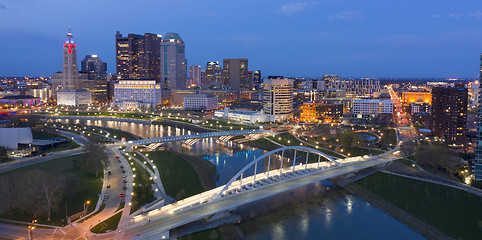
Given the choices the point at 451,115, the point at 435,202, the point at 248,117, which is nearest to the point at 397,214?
the point at 435,202

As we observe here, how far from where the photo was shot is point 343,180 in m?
32.6

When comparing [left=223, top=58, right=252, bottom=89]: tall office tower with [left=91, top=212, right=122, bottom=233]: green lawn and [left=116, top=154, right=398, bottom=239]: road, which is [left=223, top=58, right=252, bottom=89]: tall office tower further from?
[left=91, top=212, right=122, bottom=233]: green lawn

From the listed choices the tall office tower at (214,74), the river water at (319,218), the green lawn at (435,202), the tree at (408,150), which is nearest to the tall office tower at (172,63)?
the tall office tower at (214,74)

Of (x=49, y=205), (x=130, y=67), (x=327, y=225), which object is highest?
(x=130, y=67)

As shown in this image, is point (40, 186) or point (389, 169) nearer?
point (40, 186)

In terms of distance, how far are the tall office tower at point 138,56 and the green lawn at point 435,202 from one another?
422 feet

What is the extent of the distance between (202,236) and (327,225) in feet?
27.8

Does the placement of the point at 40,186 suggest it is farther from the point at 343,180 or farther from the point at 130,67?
the point at 130,67

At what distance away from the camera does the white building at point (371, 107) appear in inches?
Result: 2970

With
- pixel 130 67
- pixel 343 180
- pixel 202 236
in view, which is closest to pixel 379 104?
pixel 343 180

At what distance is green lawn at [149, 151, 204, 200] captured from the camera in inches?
1136

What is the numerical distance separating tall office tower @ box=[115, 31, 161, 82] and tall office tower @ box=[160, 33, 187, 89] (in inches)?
840

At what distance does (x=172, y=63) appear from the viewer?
12975 centimetres

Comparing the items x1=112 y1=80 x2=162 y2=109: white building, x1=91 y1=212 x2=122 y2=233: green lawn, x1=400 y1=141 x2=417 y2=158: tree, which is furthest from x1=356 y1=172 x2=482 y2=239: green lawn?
x1=112 y1=80 x2=162 y2=109: white building
